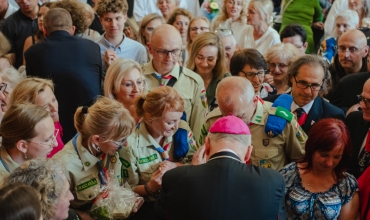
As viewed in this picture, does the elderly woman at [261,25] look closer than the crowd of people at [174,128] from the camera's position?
No

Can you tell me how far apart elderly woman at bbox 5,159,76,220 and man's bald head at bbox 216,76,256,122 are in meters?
1.17

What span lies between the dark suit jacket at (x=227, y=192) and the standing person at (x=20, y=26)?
362 centimetres

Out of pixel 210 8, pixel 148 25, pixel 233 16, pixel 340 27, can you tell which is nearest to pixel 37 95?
pixel 148 25

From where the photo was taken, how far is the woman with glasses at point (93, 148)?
9.98 ft

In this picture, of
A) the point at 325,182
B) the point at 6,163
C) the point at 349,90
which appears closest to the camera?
the point at 6,163

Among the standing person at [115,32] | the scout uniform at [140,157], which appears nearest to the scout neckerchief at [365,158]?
the scout uniform at [140,157]

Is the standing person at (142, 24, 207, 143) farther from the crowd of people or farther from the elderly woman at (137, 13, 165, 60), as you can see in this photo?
the elderly woman at (137, 13, 165, 60)

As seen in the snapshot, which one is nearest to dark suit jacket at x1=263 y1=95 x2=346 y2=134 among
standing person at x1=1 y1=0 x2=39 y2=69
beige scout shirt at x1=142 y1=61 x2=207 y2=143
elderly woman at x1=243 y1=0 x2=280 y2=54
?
beige scout shirt at x1=142 y1=61 x2=207 y2=143

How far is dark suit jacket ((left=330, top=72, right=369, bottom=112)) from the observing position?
434 cm

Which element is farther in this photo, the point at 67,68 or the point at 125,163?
the point at 67,68

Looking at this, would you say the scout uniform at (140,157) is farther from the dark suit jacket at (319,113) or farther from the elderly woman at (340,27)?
the elderly woman at (340,27)

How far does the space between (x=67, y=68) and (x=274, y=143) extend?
70.6 inches

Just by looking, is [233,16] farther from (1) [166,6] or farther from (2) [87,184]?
(2) [87,184]

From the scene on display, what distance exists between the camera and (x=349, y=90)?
14.3 feet
